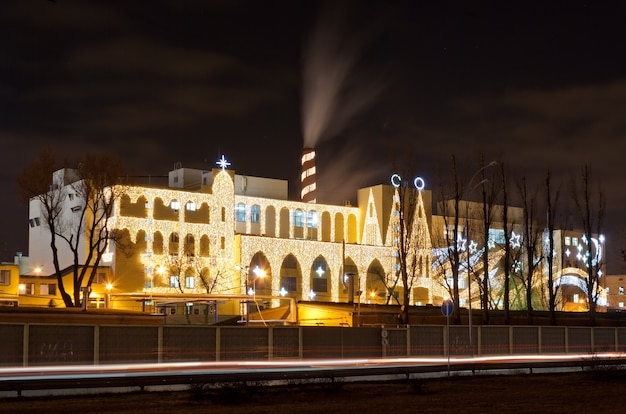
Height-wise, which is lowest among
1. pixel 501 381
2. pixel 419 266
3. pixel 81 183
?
pixel 501 381

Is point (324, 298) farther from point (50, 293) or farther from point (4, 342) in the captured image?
point (4, 342)

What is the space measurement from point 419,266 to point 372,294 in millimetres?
6700

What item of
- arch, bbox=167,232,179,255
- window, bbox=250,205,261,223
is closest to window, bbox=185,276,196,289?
arch, bbox=167,232,179,255

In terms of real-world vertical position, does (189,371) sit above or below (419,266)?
below

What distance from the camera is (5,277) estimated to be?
7975 centimetres

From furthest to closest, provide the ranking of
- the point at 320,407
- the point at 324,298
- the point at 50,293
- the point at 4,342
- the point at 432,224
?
the point at 432,224
the point at 324,298
the point at 50,293
the point at 4,342
the point at 320,407

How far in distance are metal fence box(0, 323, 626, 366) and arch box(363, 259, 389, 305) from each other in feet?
142

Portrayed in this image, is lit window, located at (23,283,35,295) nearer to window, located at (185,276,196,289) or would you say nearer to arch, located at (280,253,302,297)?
window, located at (185,276,196,289)

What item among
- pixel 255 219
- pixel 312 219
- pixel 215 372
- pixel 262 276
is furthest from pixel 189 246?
pixel 215 372

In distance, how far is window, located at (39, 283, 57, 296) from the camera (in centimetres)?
8331

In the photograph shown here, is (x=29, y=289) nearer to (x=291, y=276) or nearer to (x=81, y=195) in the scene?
(x=81, y=195)

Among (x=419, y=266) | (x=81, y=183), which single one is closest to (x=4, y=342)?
(x=81, y=183)

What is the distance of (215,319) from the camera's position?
57.0 m

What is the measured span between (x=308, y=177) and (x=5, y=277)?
4211 centimetres
